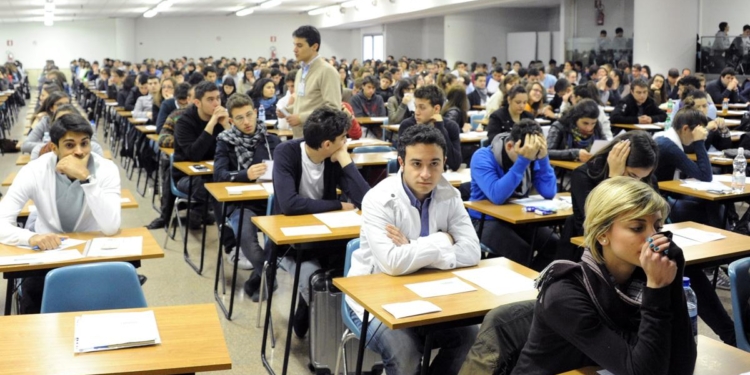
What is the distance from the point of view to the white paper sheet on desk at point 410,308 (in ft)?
8.28

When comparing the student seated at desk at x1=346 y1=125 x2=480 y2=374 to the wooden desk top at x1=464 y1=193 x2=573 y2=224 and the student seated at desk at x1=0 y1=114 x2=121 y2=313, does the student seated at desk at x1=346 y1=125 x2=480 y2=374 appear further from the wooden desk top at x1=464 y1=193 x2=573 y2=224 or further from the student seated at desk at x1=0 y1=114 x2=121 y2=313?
the student seated at desk at x1=0 y1=114 x2=121 y2=313

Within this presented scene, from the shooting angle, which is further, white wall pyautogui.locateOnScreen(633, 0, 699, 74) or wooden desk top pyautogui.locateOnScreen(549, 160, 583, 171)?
white wall pyautogui.locateOnScreen(633, 0, 699, 74)

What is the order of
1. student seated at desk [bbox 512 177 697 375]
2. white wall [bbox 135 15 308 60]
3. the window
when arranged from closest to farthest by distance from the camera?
student seated at desk [bbox 512 177 697 375] → the window → white wall [bbox 135 15 308 60]

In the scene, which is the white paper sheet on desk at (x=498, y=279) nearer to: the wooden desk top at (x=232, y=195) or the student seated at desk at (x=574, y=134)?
the wooden desk top at (x=232, y=195)

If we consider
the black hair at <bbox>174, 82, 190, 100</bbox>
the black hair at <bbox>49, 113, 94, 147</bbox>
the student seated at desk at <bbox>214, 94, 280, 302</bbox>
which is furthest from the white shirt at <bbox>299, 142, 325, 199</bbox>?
the black hair at <bbox>174, 82, 190, 100</bbox>

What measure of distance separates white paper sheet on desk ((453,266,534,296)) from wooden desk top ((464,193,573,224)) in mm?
1039

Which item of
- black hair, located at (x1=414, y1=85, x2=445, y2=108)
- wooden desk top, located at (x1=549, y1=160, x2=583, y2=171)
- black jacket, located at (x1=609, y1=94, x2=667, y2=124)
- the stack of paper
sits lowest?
→ the stack of paper

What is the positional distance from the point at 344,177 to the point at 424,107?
1856mm

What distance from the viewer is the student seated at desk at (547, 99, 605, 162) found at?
19.3ft

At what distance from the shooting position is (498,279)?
293 centimetres

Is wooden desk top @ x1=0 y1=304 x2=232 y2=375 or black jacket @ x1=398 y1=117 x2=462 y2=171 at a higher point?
black jacket @ x1=398 y1=117 x2=462 y2=171

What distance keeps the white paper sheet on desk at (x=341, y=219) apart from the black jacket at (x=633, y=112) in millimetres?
5753

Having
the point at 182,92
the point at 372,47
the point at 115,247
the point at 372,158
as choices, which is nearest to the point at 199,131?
the point at 372,158

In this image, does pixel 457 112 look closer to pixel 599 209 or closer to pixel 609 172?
→ pixel 609 172
